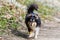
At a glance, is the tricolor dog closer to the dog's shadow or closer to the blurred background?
the dog's shadow

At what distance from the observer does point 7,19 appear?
36.5 ft

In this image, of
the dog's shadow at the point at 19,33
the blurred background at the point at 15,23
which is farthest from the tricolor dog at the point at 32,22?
the blurred background at the point at 15,23

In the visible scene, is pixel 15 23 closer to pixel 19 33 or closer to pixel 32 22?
pixel 19 33

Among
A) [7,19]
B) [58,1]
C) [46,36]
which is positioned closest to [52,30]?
[46,36]

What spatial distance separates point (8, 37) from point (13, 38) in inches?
8.8

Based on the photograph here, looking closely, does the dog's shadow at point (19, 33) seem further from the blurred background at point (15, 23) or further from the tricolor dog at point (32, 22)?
the tricolor dog at point (32, 22)

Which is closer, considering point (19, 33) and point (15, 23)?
point (19, 33)

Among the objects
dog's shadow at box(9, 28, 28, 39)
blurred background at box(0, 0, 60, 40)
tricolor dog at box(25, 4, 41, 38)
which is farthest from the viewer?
dog's shadow at box(9, 28, 28, 39)

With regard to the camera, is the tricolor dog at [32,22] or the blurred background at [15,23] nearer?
the tricolor dog at [32,22]

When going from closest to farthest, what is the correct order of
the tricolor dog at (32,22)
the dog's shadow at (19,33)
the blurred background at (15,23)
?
the tricolor dog at (32,22) < the blurred background at (15,23) < the dog's shadow at (19,33)

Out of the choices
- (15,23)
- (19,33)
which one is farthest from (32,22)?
(15,23)

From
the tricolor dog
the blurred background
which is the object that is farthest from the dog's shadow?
the tricolor dog

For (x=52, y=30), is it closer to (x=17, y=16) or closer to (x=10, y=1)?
(x=17, y=16)

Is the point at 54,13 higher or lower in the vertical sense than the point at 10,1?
lower
